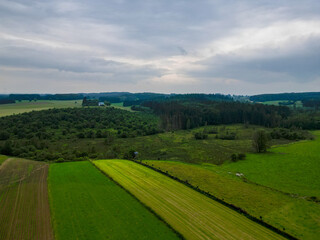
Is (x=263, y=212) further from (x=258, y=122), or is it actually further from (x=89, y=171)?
(x=258, y=122)

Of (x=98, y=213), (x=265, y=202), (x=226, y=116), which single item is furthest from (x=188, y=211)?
(x=226, y=116)

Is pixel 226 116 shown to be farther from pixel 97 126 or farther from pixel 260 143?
pixel 97 126

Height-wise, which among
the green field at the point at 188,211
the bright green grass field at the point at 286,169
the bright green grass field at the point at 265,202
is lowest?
the bright green grass field at the point at 286,169

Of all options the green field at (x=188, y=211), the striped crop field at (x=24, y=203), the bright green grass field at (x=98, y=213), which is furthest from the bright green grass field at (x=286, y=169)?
the striped crop field at (x=24, y=203)

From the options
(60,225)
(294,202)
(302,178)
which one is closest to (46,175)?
(60,225)

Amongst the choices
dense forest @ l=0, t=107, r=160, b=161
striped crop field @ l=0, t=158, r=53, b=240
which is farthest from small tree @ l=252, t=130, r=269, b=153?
striped crop field @ l=0, t=158, r=53, b=240

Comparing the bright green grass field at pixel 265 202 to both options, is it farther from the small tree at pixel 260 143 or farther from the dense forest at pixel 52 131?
the dense forest at pixel 52 131
